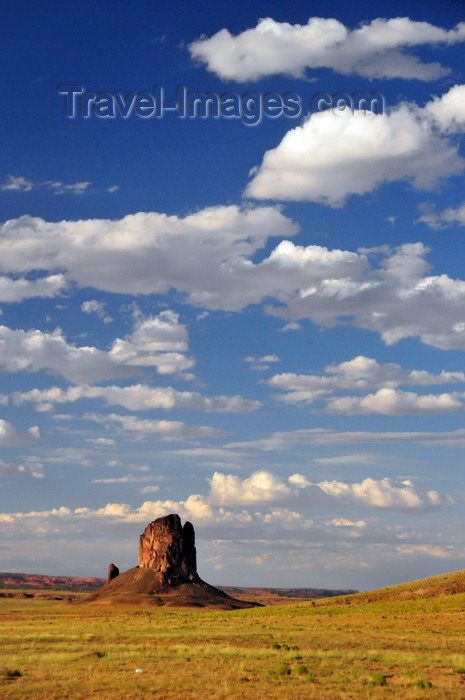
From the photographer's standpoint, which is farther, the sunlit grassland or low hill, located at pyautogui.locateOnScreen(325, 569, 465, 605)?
low hill, located at pyautogui.locateOnScreen(325, 569, 465, 605)

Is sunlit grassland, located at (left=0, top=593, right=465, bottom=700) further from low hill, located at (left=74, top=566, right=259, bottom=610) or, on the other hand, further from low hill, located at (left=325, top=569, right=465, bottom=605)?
low hill, located at (left=74, top=566, right=259, bottom=610)

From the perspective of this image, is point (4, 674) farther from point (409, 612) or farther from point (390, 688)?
point (409, 612)

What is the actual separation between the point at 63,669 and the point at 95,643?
18603mm

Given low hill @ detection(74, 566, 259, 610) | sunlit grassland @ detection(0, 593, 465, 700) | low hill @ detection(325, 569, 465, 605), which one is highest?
sunlit grassland @ detection(0, 593, 465, 700)

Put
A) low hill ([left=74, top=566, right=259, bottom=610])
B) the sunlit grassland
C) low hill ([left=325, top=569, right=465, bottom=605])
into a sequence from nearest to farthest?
the sunlit grassland, low hill ([left=325, top=569, right=465, bottom=605]), low hill ([left=74, top=566, right=259, bottom=610])

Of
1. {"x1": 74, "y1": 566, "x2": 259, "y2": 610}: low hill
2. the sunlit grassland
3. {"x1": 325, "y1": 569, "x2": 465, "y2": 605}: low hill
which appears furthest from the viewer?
{"x1": 74, "y1": 566, "x2": 259, "y2": 610}: low hill

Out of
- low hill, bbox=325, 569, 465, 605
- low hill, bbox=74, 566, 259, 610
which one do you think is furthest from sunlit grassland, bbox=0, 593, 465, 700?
low hill, bbox=74, 566, 259, 610

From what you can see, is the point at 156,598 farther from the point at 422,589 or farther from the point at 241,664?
the point at 241,664

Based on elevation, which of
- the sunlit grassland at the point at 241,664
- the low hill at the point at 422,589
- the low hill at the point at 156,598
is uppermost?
the sunlit grassland at the point at 241,664

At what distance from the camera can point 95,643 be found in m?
55.4

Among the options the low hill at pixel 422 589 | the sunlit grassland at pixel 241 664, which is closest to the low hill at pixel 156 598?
the low hill at pixel 422 589

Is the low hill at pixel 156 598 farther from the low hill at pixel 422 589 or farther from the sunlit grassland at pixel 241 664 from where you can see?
the sunlit grassland at pixel 241 664

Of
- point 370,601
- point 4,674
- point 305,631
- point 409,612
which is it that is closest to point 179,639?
point 305,631

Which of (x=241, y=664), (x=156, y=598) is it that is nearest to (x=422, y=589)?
(x=241, y=664)
